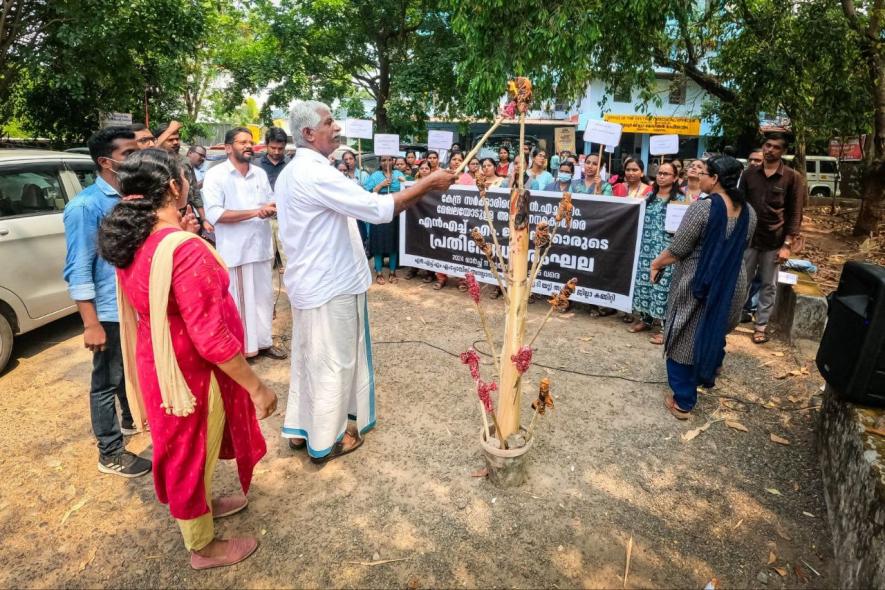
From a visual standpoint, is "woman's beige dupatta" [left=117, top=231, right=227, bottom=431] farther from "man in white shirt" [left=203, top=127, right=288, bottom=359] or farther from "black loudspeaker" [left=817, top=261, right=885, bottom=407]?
"black loudspeaker" [left=817, top=261, right=885, bottom=407]

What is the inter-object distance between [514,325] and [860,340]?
5.62 ft

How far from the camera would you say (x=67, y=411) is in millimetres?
3746

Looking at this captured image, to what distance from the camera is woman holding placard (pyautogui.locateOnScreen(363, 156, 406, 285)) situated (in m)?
7.11

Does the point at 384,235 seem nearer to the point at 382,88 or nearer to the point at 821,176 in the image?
the point at 382,88

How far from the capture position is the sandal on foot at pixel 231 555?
2324 millimetres

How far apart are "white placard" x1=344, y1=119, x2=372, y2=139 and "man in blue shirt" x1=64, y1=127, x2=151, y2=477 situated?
179 inches

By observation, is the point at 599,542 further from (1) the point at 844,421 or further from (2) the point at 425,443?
(1) the point at 844,421

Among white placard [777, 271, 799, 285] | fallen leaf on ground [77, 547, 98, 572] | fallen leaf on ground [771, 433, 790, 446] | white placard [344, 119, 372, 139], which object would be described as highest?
white placard [344, 119, 372, 139]

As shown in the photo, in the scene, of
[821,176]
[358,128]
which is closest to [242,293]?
[358,128]

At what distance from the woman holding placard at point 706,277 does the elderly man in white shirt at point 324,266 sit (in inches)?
70.3

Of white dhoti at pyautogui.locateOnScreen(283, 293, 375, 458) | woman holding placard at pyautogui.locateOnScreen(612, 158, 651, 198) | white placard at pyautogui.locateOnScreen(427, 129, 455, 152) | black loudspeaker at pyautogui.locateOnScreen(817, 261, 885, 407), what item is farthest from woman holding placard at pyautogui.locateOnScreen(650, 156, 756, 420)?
white placard at pyautogui.locateOnScreen(427, 129, 455, 152)

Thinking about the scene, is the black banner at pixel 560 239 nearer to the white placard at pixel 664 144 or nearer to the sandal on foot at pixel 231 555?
Result: the white placard at pixel 664 144

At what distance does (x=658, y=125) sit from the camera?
945 inches

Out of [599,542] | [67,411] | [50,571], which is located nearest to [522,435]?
[599,542]
